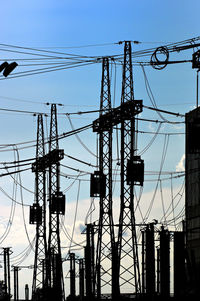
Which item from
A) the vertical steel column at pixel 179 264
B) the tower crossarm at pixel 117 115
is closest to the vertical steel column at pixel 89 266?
the tower crossarm at pixel 117 115

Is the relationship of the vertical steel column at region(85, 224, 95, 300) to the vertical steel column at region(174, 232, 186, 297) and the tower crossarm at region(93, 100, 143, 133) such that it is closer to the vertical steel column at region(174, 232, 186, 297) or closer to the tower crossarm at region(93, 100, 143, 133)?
the tower crossarm at region(93, 100, 143, 133)

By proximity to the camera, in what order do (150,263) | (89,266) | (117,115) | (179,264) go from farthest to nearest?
(89,266) → (117,115) → (150,263) → (179,264)

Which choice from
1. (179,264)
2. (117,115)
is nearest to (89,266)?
(117,115)

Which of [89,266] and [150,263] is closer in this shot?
[150,263]

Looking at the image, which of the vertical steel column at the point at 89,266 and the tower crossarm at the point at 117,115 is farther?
the vertical steel column at the point at 89,266

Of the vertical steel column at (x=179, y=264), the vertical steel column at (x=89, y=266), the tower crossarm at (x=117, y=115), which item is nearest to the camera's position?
the vertical steel column at (x=179, y=264)

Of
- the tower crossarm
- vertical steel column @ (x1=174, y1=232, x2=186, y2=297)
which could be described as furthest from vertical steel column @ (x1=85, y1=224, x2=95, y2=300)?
vertical steel column @ (x1=174, y1=232, x2=186, y2=297)

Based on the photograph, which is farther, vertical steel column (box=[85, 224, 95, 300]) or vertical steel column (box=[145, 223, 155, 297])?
vertical steel column (box=[85, 224, 95, 300])

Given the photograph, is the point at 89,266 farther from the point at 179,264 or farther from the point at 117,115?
the point at 179,264

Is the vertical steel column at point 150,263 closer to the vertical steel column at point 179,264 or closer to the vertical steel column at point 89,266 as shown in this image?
the vertical steel column at point 179,264

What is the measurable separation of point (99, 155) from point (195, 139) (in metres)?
11.6

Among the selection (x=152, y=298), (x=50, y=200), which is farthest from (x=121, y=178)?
(x=50, y=200)

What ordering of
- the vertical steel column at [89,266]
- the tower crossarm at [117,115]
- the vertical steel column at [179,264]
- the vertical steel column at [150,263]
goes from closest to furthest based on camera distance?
1. the vertical steel column at [179,264]
2. the vertical steel column at [150,263]
3. the tower crossarm at [117,115]
4. the vertical steel column at [89,266]

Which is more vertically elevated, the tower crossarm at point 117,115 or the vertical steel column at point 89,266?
the tower crossarm at point 117,115
